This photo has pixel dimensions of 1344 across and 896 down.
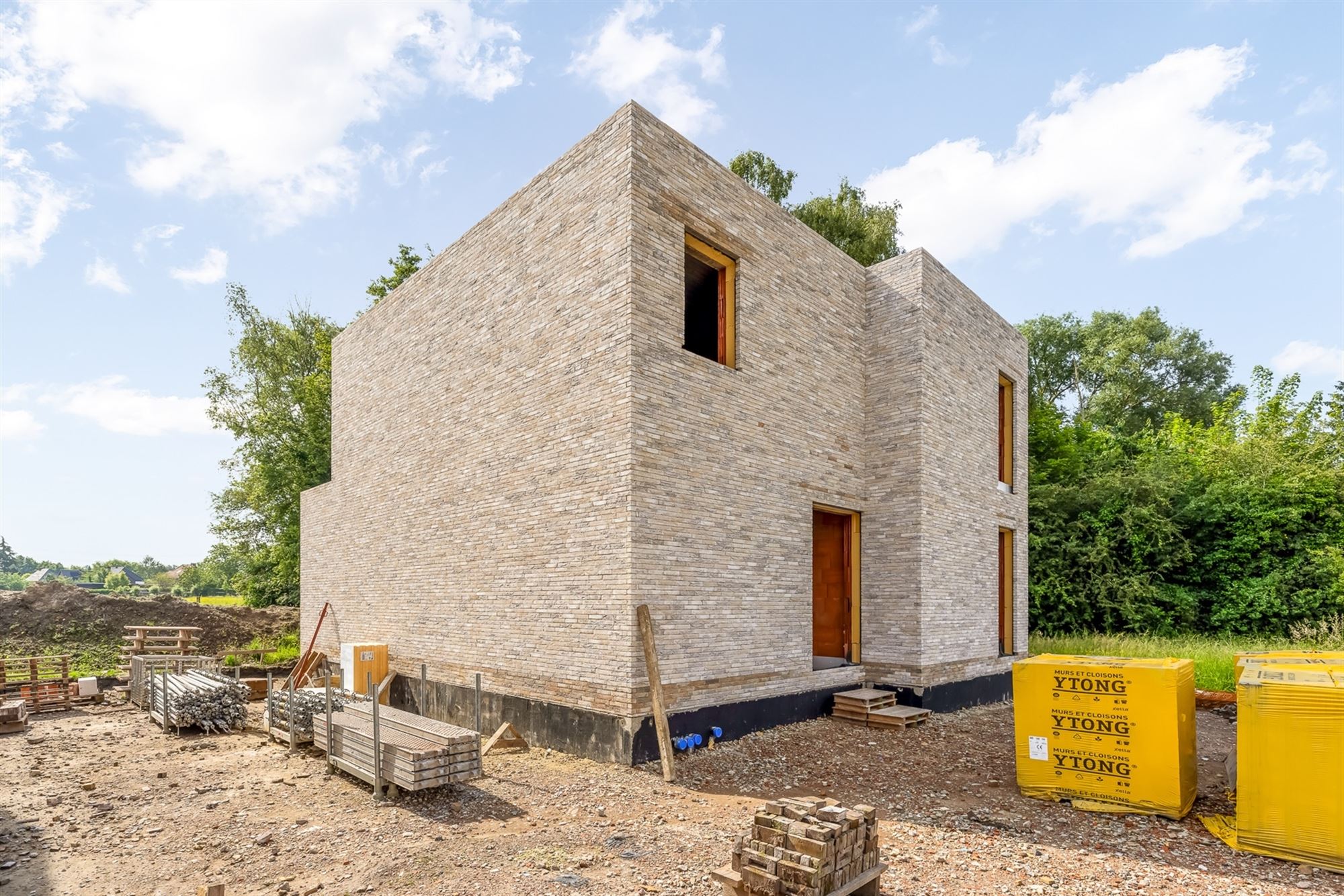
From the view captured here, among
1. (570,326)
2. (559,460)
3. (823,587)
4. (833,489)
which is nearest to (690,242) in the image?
(570,326)

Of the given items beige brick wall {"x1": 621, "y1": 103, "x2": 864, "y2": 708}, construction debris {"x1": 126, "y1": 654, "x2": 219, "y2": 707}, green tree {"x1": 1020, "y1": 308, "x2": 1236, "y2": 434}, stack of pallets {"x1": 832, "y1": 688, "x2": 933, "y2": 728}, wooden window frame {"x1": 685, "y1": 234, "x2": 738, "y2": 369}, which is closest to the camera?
beige brick wall {"x1": 621, "y1": 103, "x2": 864, "y2": 708}

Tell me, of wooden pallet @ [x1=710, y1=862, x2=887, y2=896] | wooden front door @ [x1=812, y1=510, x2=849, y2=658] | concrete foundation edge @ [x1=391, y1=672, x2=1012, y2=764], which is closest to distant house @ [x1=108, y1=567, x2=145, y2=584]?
concrete foundation edge @ [x1=391, y1=672, x2=1012, y2=764]

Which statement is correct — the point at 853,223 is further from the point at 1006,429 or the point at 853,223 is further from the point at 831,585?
the point at 831,585

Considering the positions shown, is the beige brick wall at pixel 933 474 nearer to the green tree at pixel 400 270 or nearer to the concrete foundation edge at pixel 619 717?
the concrete foundation edge at pixel 619 717

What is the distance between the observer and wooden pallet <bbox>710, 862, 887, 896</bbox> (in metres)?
4.41

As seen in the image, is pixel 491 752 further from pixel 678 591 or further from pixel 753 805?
pixel 753 805

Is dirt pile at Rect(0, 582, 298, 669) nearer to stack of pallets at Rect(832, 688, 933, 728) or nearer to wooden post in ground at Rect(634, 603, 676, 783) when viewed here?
wooden post in ground at Rect(634, 603, 676, 783)

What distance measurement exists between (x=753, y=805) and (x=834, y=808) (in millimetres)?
2396

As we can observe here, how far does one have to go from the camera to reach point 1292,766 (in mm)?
5465

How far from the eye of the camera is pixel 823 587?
1211 centimetres

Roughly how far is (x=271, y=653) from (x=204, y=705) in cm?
979

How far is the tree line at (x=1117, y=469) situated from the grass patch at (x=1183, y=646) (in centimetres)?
76

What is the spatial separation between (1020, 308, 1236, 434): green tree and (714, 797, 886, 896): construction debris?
97.1ft

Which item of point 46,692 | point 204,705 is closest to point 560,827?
point 204,705
